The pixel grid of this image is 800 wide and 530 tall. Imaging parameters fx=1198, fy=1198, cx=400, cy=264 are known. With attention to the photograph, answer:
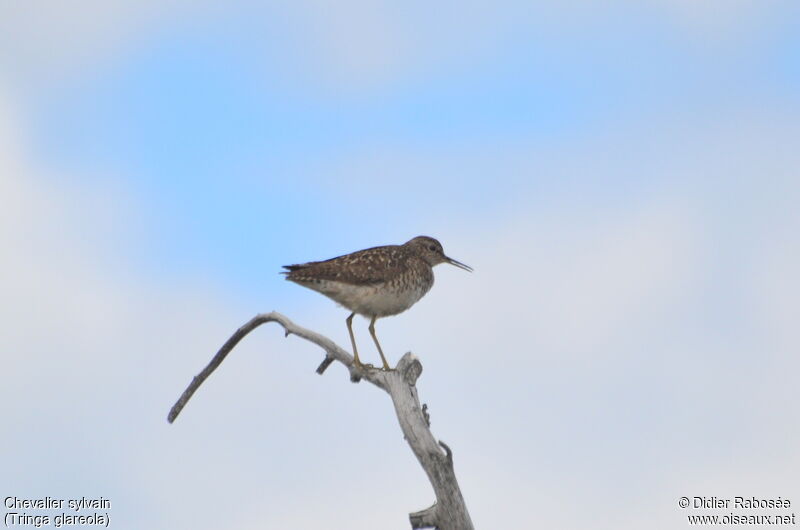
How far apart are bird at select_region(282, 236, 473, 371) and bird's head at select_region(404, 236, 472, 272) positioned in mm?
1085

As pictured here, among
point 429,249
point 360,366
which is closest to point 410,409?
A: point 360,366

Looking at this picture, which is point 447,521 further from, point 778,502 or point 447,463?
point 778,502

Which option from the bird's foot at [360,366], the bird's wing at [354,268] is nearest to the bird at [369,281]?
the bird's wing at [354,268]

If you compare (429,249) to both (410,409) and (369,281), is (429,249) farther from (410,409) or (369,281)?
(410,409)

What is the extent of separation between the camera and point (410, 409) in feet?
47.9

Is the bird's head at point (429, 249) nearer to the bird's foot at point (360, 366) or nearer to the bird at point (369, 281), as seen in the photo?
the bird at point (369, 281)

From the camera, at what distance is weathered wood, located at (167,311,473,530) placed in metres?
14.0

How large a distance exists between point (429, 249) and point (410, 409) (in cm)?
659

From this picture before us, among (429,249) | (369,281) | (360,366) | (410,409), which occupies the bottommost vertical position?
(410,409)

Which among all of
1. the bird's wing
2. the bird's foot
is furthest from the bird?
the bird's foot

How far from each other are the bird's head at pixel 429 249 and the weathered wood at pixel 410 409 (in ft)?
15.3

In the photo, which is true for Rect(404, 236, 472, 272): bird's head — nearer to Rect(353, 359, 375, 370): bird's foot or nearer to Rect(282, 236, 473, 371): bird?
Rect(282, 236, 473, 371): bird

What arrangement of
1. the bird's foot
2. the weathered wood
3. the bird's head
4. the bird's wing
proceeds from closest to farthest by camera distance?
the weathered wood < the bird's foot < the bird's wing < the bird's head

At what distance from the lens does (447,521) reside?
13.9 m
